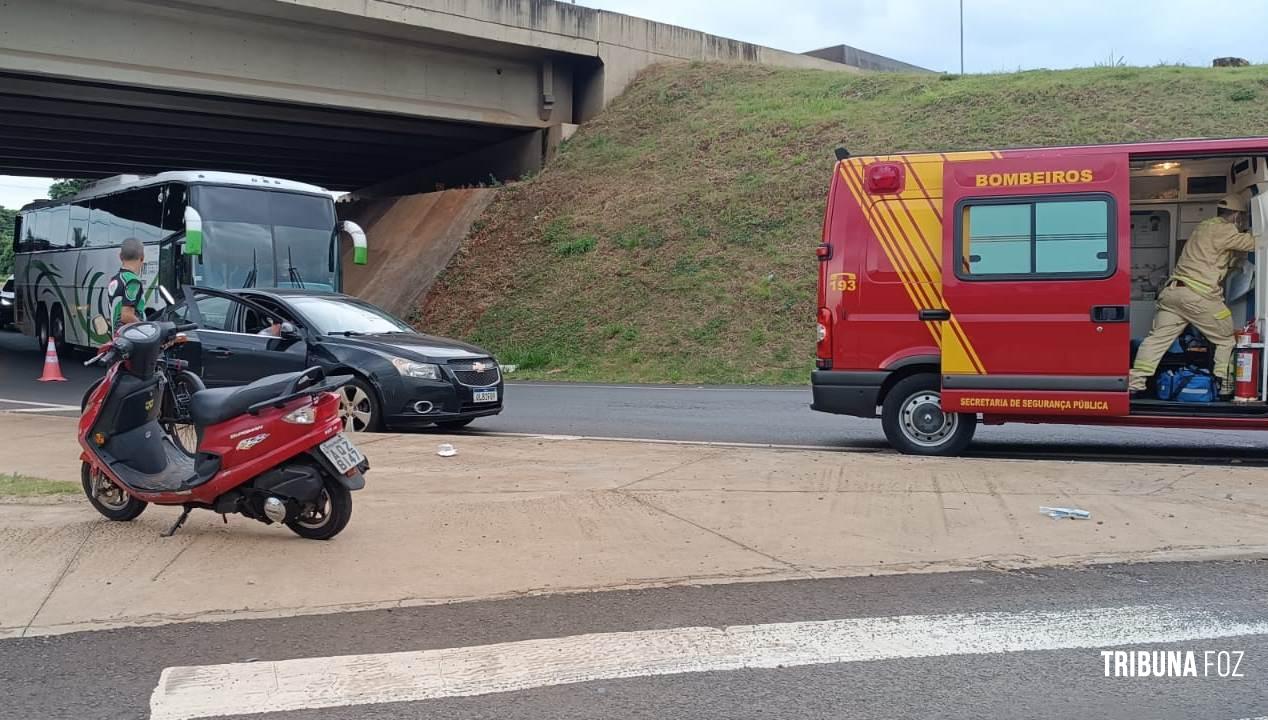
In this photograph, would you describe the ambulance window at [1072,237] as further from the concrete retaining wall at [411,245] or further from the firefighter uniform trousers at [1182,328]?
the concrete retaining wall at [411,245]

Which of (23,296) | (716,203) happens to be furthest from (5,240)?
(716,203)

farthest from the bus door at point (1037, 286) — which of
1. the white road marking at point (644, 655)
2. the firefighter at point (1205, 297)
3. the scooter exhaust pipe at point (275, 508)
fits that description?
the scooter exhaust pipe at point (275, 508)

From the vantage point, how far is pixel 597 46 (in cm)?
2953

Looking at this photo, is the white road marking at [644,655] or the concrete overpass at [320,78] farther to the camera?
the concrete overpass at [320,78]

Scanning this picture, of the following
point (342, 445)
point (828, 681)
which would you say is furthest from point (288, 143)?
point (828, 681)

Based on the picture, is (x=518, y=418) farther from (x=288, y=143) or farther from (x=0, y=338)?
(x=0, y=338)

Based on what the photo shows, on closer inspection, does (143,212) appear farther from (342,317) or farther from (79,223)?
(342,317)

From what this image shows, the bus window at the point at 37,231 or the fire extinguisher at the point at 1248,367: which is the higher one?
the bus window at the point at 37,231

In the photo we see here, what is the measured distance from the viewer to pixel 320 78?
24656 mm

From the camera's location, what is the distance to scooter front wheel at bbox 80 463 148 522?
6422 mm

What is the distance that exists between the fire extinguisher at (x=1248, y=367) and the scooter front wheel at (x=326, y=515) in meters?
7.36

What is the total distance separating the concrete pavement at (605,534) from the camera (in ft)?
17.3

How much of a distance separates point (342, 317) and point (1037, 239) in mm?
7128

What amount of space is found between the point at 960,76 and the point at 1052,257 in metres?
21.5
